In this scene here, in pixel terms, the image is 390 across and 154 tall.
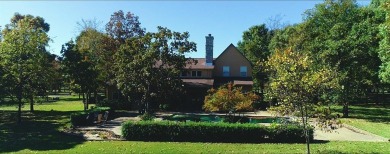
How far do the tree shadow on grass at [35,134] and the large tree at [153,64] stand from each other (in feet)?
24.8

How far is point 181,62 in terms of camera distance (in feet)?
123

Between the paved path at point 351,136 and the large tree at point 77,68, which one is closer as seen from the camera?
the paved path at point 351,136

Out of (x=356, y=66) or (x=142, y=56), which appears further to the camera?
(x=356, y=66)

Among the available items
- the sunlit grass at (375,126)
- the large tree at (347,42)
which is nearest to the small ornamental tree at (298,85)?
the sunlit grass at (375,126)

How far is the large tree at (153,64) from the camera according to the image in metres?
36.2

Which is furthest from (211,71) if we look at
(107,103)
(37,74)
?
(37,74)

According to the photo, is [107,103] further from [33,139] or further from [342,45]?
[342,45]

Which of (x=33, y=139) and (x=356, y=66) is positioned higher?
(x=356, y=66)

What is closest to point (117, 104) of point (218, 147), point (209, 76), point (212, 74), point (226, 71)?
point (209, 76)

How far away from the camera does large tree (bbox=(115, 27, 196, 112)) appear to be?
119 feet

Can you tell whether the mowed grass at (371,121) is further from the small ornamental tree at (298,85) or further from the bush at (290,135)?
the small ornamental tree at (298,85)

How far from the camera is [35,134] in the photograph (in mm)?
27984

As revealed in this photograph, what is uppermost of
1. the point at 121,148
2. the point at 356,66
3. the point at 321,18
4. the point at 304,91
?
the point at 321,18

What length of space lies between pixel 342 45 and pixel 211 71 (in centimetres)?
1894
